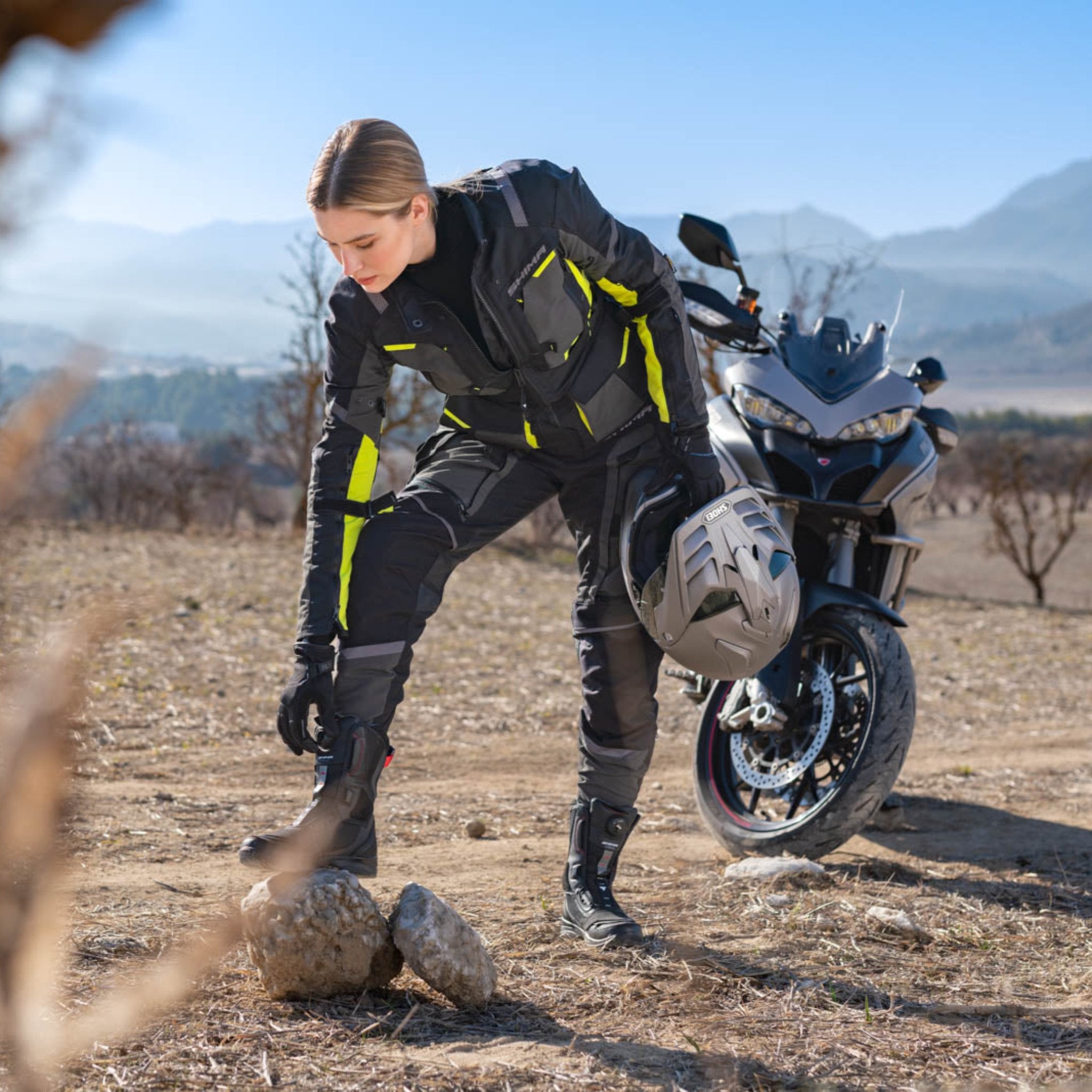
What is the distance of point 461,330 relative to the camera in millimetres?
3010

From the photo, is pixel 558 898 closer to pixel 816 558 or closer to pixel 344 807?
pixel 344 807

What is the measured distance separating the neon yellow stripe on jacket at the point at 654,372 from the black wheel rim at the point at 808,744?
46.7 inches

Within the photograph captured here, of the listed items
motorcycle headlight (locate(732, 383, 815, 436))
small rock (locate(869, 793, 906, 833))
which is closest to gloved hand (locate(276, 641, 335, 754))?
motorcycle headlight (locate(732, 383, 815, 436))

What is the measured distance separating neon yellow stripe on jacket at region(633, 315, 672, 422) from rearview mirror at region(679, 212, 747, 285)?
3.26ft

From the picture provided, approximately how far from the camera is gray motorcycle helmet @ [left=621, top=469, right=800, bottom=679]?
10.5 ft

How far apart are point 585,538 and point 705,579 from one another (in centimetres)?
38

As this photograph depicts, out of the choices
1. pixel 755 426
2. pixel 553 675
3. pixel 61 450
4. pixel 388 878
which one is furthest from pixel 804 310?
pixel 61 450

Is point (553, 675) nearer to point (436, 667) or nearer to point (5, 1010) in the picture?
point (436, 667)

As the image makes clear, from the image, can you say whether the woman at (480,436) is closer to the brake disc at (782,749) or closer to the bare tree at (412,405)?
the brake disc at (782,749)

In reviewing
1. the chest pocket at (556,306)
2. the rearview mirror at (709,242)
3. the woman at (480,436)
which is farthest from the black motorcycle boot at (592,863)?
the rearview mirror at (709,242)

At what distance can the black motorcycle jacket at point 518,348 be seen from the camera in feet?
9.83

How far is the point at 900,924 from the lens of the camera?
3316mm

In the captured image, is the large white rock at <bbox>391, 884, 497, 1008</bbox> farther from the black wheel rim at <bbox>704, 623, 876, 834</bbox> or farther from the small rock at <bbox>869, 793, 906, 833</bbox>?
the small rock at <bbox>869, 793, 906, 833</bbox>

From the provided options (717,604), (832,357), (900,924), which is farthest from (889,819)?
(717,604)
